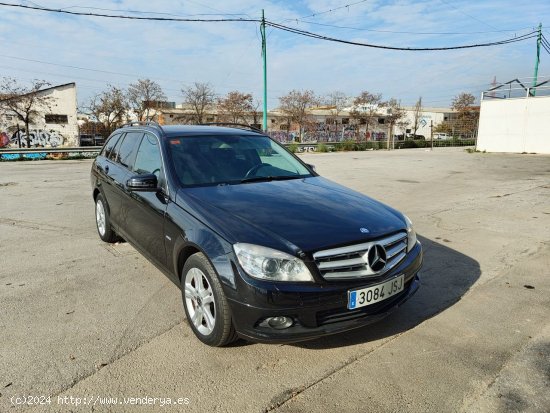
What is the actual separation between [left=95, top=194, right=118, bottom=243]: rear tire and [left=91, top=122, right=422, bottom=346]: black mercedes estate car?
110 cm

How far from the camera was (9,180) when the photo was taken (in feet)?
41.1

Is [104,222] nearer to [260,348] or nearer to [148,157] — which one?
[148,157]

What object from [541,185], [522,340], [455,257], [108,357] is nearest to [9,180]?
[108,357]

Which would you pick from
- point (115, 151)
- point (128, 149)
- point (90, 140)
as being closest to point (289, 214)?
point (128, 149)

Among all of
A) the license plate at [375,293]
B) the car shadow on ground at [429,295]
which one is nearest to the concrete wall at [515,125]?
the car shadow on ground at [429,295]

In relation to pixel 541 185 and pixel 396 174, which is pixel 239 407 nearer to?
pixel 541 185

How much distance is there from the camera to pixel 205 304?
9.50 ft

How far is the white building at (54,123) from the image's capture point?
38188 millimetres

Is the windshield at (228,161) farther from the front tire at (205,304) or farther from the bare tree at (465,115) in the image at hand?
the bare tree at (465,115)

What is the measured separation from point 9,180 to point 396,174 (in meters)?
12.9

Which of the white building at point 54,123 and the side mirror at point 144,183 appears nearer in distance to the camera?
the side mirror at point 144,183

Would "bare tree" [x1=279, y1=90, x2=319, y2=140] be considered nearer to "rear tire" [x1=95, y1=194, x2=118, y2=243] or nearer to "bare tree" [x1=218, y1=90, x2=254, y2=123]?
"bare tree" [x1=218, y1=90, x2=254, y2=123]

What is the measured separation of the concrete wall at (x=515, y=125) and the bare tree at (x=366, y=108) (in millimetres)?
25444

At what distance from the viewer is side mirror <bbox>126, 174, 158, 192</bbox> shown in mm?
3436
